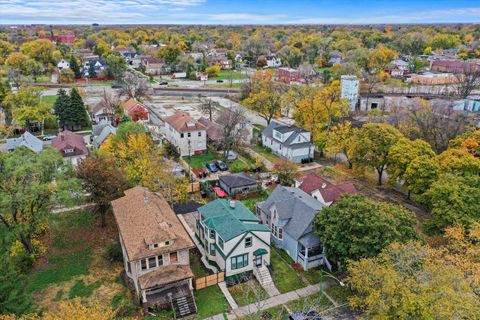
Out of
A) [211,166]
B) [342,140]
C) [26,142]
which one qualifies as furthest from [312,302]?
[26,142]

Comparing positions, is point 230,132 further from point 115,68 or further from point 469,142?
point 115,68

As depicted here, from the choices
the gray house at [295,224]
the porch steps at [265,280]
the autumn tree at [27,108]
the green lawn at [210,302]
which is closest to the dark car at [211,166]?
the gray house at [295,224]

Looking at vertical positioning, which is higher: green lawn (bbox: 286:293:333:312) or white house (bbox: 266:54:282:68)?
white house (bbox: 266:54:282:68)

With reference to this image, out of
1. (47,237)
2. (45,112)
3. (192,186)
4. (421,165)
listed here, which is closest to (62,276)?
(47,237)

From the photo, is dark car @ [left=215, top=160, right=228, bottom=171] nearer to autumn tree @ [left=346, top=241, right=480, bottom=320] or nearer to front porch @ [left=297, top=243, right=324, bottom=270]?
front porch @ [left=297, top=243, right=324, bottom=270]

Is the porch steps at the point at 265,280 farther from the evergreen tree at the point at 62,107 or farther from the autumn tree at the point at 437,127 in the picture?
the evergreen tree at the point at 62,107

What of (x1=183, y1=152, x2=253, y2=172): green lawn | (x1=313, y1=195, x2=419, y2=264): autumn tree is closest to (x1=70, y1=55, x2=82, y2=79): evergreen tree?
(x1=183, y1=152, x2=253, y2=172): green lawn
